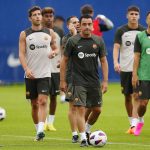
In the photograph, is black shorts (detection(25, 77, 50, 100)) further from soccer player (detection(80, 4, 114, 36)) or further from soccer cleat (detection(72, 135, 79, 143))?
soccer player (detection(80, 4, 114, 36))

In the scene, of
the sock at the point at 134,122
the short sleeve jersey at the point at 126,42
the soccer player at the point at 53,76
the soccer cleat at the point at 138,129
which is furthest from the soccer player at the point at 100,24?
the soccer cleat at the point at 138,129

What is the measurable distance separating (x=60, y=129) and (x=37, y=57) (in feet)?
8.98

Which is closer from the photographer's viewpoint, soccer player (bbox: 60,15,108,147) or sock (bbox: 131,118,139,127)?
soccer player (bbox: 60,15,108,147)

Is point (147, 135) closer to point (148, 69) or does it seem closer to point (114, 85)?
point (148, 69)

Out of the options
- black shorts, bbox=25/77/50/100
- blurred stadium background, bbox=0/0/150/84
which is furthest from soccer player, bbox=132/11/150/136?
blurred stadium background, bbox=0/0/150/84

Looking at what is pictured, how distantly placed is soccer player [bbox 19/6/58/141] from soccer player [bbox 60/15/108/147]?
A: 124cm

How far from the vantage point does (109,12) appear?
3509cm

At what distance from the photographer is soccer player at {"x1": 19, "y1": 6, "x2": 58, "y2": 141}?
16719mm

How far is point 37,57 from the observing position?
17.0 metres

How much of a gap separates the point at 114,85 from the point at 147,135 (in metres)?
16.9

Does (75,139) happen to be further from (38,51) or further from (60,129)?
(60,129)

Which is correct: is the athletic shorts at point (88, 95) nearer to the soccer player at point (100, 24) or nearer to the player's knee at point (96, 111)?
the player's knee at point (96, 111)

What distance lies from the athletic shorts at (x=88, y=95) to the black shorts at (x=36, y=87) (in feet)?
4.49

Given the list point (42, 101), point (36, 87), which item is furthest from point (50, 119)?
point (42, 101)
